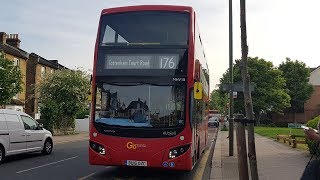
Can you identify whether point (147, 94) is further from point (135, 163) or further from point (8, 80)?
point (8, 80)

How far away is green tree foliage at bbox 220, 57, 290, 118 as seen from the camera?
69.7 metres

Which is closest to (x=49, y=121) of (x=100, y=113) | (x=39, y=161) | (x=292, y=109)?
(x=39, y=161)

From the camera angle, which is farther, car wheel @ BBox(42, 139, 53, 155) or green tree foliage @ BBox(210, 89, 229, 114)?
green tree foliage @ BBox(210, 89, 229, 114)

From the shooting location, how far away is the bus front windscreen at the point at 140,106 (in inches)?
434

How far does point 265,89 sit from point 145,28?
61608 millimetres

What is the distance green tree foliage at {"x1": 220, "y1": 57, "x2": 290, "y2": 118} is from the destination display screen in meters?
57.3

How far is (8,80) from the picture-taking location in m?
30.5

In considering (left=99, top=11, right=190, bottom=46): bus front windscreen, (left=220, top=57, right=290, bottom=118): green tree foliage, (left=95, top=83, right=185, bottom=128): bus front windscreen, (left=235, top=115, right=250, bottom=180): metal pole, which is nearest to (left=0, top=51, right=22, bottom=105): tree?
(left=99, top=11, right=190, bottom=46): bus front windscreen

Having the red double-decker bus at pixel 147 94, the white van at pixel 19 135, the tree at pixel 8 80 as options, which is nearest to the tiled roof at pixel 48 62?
the tree at pixel 8 80

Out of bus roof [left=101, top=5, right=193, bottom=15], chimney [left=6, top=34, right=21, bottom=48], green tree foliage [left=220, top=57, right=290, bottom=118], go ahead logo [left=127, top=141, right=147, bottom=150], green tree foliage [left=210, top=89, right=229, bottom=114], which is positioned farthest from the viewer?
green tree foliage [left=220, top=57, right=290, bottom=118]

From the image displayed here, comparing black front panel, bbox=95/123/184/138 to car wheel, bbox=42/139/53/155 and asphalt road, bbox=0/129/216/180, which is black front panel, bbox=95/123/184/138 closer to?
asphalt road, bbox=0/129/216/180

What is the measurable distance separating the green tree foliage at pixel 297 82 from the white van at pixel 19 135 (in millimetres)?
65023

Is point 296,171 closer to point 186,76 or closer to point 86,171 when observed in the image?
point 186,76

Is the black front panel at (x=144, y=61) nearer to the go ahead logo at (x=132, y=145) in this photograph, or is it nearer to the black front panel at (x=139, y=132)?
the black front panel at (x=139, y=132)
